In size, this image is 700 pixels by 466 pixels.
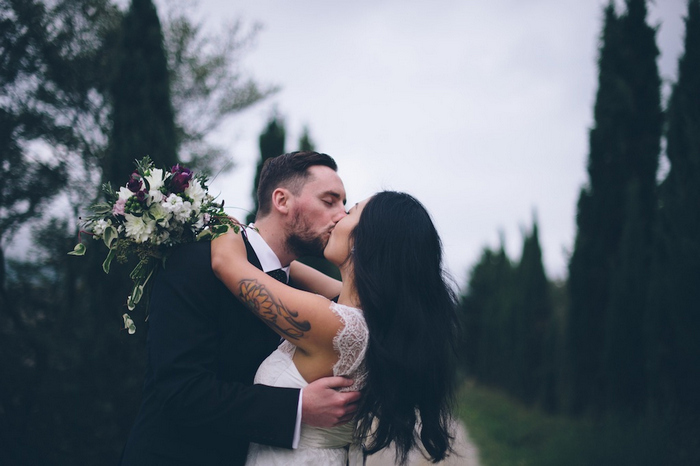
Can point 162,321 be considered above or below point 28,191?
below

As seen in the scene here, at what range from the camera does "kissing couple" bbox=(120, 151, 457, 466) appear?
6.69 ft

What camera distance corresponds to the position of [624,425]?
238 inches

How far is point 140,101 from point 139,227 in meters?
4.06

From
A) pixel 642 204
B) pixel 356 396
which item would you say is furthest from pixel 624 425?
pixel 356 396

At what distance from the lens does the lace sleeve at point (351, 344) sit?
6.95 feet

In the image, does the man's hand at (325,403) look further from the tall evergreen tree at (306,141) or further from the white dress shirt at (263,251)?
the tall evergreen tree at (306,141)

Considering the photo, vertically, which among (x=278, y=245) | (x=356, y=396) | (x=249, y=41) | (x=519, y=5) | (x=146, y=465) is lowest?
(x=146, y=465)

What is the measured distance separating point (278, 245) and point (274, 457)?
110 cm

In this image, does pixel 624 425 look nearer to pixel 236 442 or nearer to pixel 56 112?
pixel 236 442

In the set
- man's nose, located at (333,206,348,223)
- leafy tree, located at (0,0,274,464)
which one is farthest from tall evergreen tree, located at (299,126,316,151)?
man's nose, located at (333,206,348,223)

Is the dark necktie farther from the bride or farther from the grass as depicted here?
the grass

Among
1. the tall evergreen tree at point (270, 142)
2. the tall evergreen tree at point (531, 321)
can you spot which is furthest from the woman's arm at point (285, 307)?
the tall evergreen tree at point (531, 321)

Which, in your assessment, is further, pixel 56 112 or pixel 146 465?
pixel 56 112

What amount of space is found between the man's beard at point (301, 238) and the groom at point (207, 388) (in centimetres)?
54
